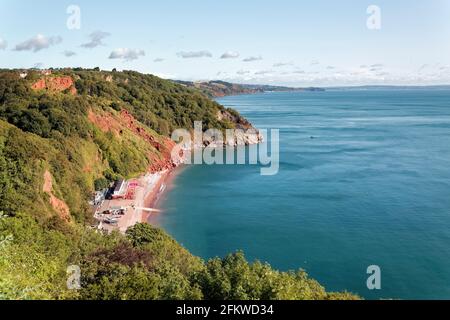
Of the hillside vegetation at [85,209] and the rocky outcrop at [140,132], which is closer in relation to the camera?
the hillside vegetation at [85,209]

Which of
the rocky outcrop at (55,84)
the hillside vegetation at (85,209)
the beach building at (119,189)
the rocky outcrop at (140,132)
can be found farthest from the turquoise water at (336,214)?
the rocky outcrop at (55,84)

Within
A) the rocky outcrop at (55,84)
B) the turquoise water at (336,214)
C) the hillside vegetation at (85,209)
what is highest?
the rocky outcrop at (55,84)

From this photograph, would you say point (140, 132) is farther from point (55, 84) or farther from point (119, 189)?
point (119, 189)

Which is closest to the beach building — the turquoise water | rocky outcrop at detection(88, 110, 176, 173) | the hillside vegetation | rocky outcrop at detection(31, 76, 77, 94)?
the hillside vegetation

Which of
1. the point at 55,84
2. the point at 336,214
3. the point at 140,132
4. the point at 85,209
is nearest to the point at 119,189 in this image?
the point at 85,209

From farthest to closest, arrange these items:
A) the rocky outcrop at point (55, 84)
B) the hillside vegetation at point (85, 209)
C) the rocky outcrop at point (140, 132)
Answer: the rocky outcrop at point (55, 84) → the rocky outcrop at point (140, 132) → the hillside vegetation at point (85, 209)

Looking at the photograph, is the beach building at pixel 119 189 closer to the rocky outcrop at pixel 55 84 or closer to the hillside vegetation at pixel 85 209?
the hillside vegetation at pixel 85 209
